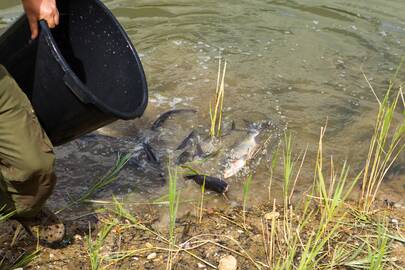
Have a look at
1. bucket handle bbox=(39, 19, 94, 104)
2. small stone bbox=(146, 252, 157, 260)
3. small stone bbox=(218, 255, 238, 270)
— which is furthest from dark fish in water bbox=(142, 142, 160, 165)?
bucket handle bbox=(39, 19, 94, 104)

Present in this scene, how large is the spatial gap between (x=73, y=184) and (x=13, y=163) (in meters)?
1.03

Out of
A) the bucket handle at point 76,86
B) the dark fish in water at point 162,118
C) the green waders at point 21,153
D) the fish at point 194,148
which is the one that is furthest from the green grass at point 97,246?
the dark fish in water at point 162,118

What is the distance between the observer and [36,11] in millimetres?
2475

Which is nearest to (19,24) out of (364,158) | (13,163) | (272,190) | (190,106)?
(13,163)

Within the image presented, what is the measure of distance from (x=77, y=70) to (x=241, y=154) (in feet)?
4.83

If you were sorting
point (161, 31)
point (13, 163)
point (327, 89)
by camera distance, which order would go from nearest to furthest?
point (13, 163)
point (327, 89)
point (161, 31)

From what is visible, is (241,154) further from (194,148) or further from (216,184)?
(216,184)

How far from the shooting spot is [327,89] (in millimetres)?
5191

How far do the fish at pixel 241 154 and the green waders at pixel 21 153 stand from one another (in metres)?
1.51

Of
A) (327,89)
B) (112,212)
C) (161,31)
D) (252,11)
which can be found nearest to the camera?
(112,212)

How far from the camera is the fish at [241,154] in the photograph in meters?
3.87

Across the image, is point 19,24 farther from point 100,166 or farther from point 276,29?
point 276,29

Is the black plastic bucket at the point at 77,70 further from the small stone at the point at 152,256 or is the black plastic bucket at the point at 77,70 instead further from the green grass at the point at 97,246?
the small stone at the point at 152,256

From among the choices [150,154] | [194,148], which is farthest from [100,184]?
[194,148]
